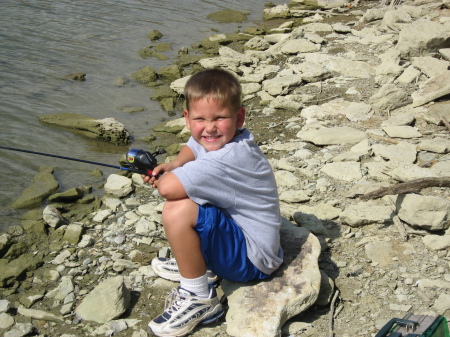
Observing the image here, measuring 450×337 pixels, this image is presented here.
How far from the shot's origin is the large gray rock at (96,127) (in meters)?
6.76

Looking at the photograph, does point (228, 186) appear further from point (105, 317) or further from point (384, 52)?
point (384, 52)

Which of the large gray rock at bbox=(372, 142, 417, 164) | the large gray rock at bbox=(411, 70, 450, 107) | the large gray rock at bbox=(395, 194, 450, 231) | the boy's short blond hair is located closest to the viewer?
the boy's short blond hair

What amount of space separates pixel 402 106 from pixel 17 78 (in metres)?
6.16

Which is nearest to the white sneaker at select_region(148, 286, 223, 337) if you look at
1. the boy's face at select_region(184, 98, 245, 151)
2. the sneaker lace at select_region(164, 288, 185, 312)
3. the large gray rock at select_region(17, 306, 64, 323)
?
the sneaker lace at select_region(164, 288, 185, 312)

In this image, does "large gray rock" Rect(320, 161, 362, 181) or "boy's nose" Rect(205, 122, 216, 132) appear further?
"large gray rock" Rect(320, 161, 362, 181)

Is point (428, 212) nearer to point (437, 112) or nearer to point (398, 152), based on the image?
point (398, 152)

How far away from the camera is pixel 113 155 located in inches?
257

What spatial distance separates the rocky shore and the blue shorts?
6.5 inches

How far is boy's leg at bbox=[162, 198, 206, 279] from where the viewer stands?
2803 mm

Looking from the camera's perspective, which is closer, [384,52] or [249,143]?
[249,143]

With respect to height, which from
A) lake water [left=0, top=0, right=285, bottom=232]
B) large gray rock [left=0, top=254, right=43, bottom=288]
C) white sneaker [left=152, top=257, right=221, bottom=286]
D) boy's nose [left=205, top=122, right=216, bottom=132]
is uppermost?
boy's nose [left=205, top=122, right=216, bottom=132]

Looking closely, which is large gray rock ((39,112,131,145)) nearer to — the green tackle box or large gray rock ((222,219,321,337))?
large gray rock ((222,219,321,337))

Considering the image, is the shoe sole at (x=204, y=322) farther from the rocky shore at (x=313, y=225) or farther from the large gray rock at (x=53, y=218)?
the large gray rock at (x=53, y=218)

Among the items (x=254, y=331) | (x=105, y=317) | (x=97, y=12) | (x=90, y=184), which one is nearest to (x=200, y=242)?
(x=254, y=331)
